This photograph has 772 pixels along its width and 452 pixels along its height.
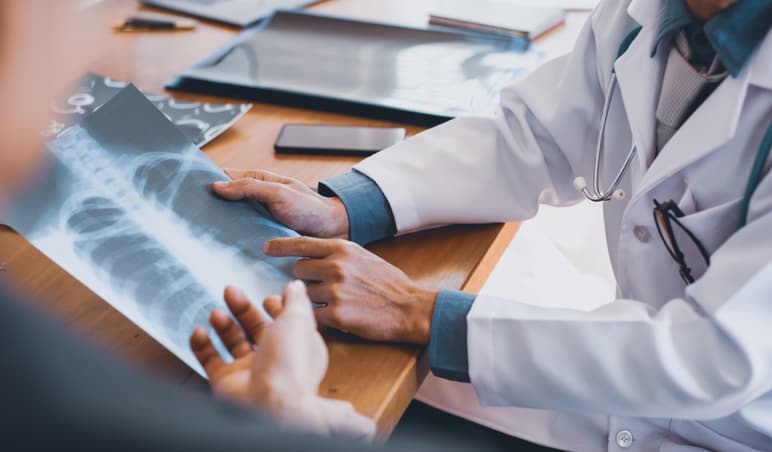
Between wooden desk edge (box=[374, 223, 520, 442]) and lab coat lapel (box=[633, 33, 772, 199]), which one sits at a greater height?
lab coat lapel (box=[633, 33, 772, 199])

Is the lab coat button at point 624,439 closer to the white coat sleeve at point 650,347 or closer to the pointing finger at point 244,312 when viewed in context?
the white coat sleeve at point 650,347

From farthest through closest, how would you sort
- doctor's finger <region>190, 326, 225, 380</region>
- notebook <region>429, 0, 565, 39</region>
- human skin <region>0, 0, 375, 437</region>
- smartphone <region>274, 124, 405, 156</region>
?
notebook <region>429, 0, 565, 39</region> → smartphone <region>274, 124, 405, 156</region> → doctor's finger <region>190, 326, 225, 380</region> → human skin <region>0, 0, 375, 437</region>

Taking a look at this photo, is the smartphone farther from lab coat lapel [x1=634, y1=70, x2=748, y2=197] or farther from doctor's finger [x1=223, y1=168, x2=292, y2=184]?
lab coat lapel [x1=634, y1=70, x2=748, y2=197]

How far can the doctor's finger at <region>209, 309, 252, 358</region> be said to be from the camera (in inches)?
24.9

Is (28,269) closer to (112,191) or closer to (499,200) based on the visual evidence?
(112,191)

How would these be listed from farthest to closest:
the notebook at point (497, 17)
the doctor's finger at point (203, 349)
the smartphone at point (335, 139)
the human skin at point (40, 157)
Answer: the notebook at point (497, 17)
the smartphone at point (335, 139)
the doctor's finger at point (203, 349)
the human skin at point (40, 157)

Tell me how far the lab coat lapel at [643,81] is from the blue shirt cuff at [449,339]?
0.29 meters

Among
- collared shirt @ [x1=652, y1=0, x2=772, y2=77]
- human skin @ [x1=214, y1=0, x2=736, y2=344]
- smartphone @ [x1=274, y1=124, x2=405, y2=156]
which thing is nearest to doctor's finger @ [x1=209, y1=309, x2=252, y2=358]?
human skin @ [x1=214, y1=0, x2=736, y2=344]

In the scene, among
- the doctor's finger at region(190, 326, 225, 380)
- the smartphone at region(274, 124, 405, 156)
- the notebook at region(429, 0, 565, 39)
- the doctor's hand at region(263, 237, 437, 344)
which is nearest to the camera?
the doctor's finger at region(190, 326, 225, 380)

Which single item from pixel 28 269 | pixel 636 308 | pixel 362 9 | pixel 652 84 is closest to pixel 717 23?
pixel 652 84

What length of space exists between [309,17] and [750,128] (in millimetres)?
900

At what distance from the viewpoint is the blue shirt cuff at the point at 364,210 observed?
2.93ft

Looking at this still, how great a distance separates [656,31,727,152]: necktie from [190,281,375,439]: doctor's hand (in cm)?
51

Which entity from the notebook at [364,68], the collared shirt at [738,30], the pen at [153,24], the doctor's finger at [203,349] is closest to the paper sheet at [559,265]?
the notebook at [364,68]
